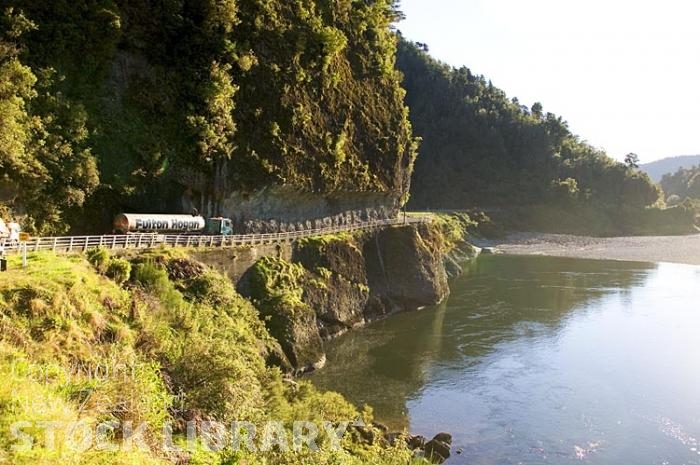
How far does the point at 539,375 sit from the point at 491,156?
136890mm

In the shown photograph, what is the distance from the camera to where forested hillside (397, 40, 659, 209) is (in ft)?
520

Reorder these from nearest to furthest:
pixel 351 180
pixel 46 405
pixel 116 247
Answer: pixel 46 405 → pixel 116 247 → pixel 351 180

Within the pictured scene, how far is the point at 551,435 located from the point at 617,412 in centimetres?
544

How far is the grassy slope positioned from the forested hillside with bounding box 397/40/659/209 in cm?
12986

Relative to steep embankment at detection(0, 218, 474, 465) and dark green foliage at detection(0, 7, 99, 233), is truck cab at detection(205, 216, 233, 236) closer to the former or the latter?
steep embankment at detection(0, 218, 474, 465)

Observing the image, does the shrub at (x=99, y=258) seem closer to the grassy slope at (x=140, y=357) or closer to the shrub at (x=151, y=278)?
the grassy slope at (x=140, y=357)

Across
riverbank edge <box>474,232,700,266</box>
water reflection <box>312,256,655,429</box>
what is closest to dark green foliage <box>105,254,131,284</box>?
water reflection <box>312,256,655,429</box>

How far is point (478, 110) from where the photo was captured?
573ft

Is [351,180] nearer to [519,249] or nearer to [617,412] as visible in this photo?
[617,412]

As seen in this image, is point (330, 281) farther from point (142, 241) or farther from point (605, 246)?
point (605, 246)

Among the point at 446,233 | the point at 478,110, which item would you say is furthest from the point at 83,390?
the point at 478,110

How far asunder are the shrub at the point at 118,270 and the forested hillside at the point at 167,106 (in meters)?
9.19

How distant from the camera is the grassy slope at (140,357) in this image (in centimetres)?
1249

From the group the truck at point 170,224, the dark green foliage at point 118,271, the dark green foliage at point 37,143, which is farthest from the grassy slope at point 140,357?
the dark green foliage at point 37,143
